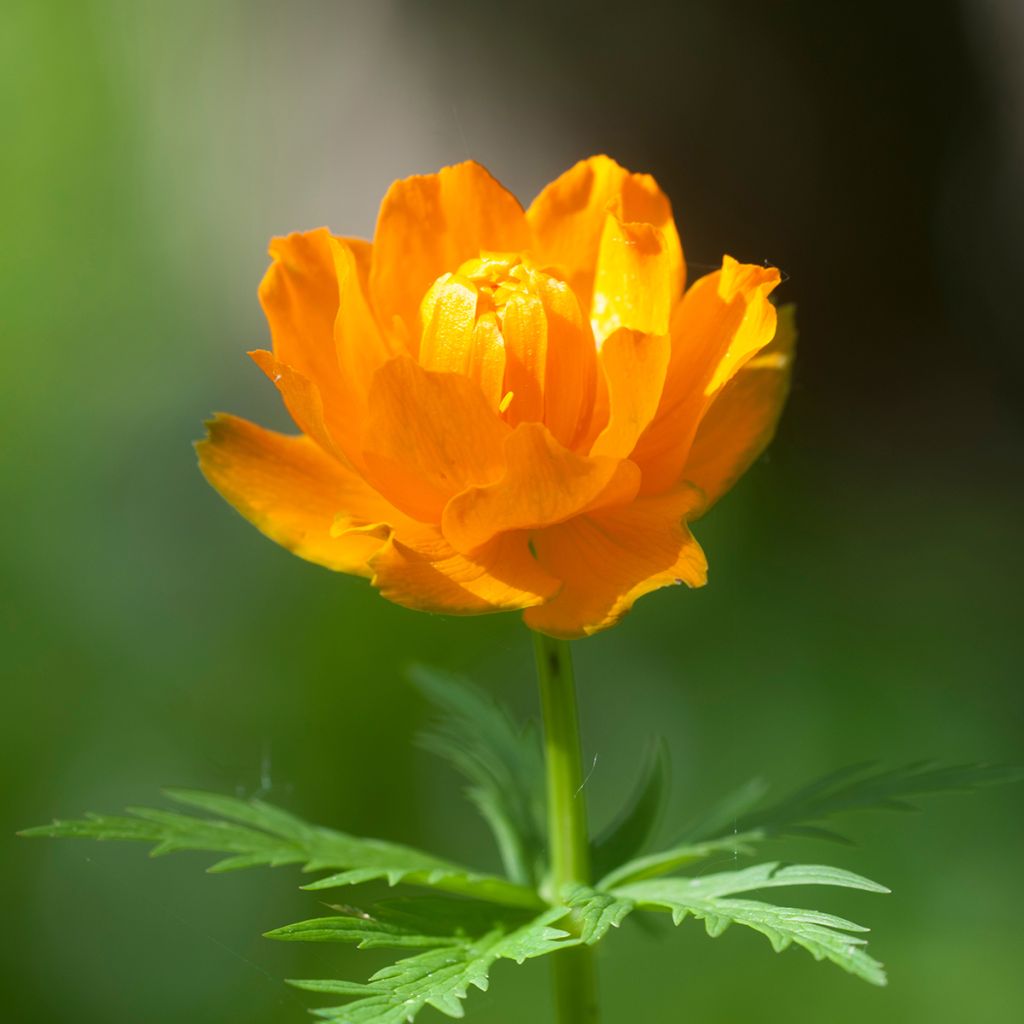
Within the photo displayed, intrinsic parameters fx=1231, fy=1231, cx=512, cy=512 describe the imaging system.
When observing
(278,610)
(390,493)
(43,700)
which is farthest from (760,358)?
(43,700)

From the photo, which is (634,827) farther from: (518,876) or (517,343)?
(517,343)

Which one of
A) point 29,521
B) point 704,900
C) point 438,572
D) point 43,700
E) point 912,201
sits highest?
point 912,201

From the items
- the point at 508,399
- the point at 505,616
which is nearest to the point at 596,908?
the point at 508,399

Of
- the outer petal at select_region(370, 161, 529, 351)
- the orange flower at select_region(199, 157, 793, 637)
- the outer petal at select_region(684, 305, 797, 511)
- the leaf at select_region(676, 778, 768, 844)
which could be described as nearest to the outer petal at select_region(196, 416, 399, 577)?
the orange flower at select_region(199, 157, 793, 637)

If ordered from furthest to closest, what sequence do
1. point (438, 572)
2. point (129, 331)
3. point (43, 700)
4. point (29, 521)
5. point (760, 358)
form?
point (129, 331), point (29, 521), point (43, 700), point (760, 358), point (438, 572)

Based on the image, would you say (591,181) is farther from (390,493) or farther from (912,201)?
(912,201)

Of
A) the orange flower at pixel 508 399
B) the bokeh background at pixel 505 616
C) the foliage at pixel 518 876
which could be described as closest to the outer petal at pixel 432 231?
the orange flower at pixel 508 399
